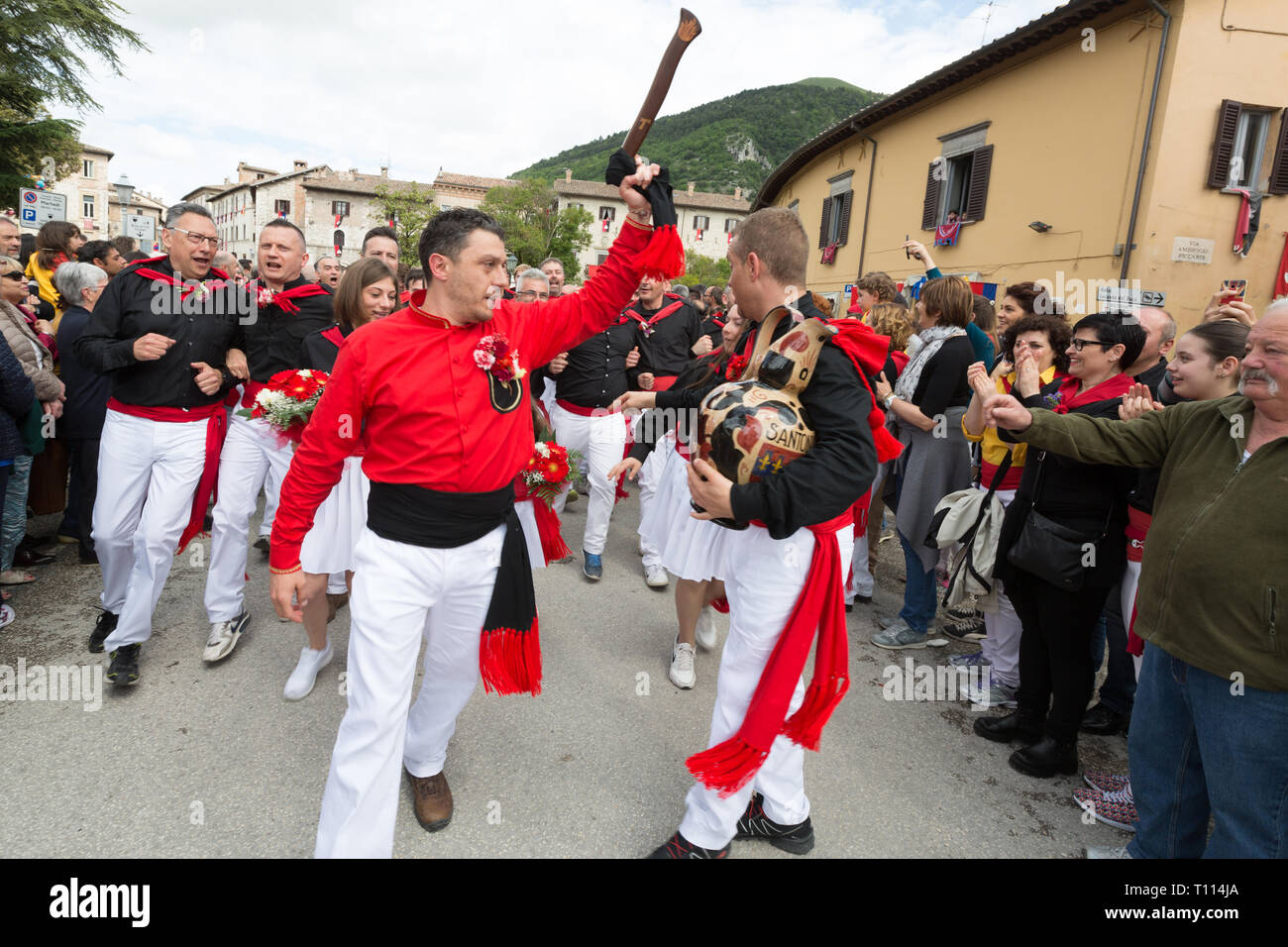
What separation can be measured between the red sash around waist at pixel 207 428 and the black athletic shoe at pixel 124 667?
0.60 m

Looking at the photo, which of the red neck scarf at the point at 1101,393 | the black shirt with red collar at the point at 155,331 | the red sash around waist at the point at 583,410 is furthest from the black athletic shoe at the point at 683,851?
the red sash around waist at the point at 583,410

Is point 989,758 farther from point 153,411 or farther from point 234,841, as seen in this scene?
point 153,411

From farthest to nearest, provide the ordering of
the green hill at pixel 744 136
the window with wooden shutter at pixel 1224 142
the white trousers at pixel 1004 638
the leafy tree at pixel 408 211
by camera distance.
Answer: the green hill at pixel 744 136 < the leafy tree at pixel 408 211 < the window with wooden shutter at pixel 1224 142 < the white trousers at pixel 1004 638

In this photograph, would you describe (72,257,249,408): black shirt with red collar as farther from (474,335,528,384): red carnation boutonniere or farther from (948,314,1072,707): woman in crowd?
(948,314,1072,707): woman in crowd

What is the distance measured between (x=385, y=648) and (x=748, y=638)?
1.30 m

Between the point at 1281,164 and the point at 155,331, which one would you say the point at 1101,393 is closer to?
the point at 155,331

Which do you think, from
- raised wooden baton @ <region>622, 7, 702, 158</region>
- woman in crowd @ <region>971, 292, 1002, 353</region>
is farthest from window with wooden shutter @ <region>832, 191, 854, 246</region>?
raised wooden baton @ <region>622, 7, 702, 158</region>

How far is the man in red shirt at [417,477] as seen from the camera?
245 cm

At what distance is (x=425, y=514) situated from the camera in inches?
101

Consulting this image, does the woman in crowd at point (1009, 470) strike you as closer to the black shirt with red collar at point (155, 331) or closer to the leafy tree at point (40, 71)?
the black shirt with red collar at point (155, 331)

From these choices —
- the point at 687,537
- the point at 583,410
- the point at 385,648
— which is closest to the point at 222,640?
the point at 385,648

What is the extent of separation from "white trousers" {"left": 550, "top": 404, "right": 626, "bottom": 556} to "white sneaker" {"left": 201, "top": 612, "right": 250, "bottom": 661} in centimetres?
265

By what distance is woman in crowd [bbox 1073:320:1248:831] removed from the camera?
294 centimetres
